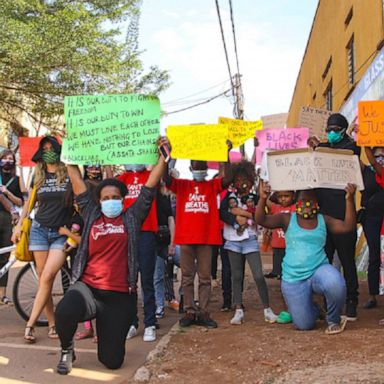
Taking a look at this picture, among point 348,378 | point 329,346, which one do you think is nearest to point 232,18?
point 329,346

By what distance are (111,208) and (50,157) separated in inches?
48.0

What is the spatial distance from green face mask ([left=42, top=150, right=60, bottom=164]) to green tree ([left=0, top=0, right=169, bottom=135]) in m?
9.91

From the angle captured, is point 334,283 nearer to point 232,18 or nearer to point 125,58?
point 232,18

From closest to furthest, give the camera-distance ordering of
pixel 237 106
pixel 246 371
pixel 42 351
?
pixel 246 371
pixel 42 351
pixel 237 106

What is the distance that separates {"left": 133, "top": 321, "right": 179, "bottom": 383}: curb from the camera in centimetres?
441

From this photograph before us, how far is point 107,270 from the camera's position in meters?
4.74

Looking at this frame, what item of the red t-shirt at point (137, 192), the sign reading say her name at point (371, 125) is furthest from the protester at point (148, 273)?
the sign reading say her name at point (371, 125)

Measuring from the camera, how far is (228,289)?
281 inches

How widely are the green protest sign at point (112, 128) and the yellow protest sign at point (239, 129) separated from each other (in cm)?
138

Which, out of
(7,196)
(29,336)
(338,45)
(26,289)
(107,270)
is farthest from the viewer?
(338,45)

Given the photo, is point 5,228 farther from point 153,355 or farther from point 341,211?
point 341,211

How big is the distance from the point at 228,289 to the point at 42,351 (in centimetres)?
258

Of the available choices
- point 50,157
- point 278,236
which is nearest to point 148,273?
point 50,157

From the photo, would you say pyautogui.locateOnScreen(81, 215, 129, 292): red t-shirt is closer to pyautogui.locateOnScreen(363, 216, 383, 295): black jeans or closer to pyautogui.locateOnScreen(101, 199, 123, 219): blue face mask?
pyautogui.locateOnScreen(101, 199, 123, 219): blue face mask
